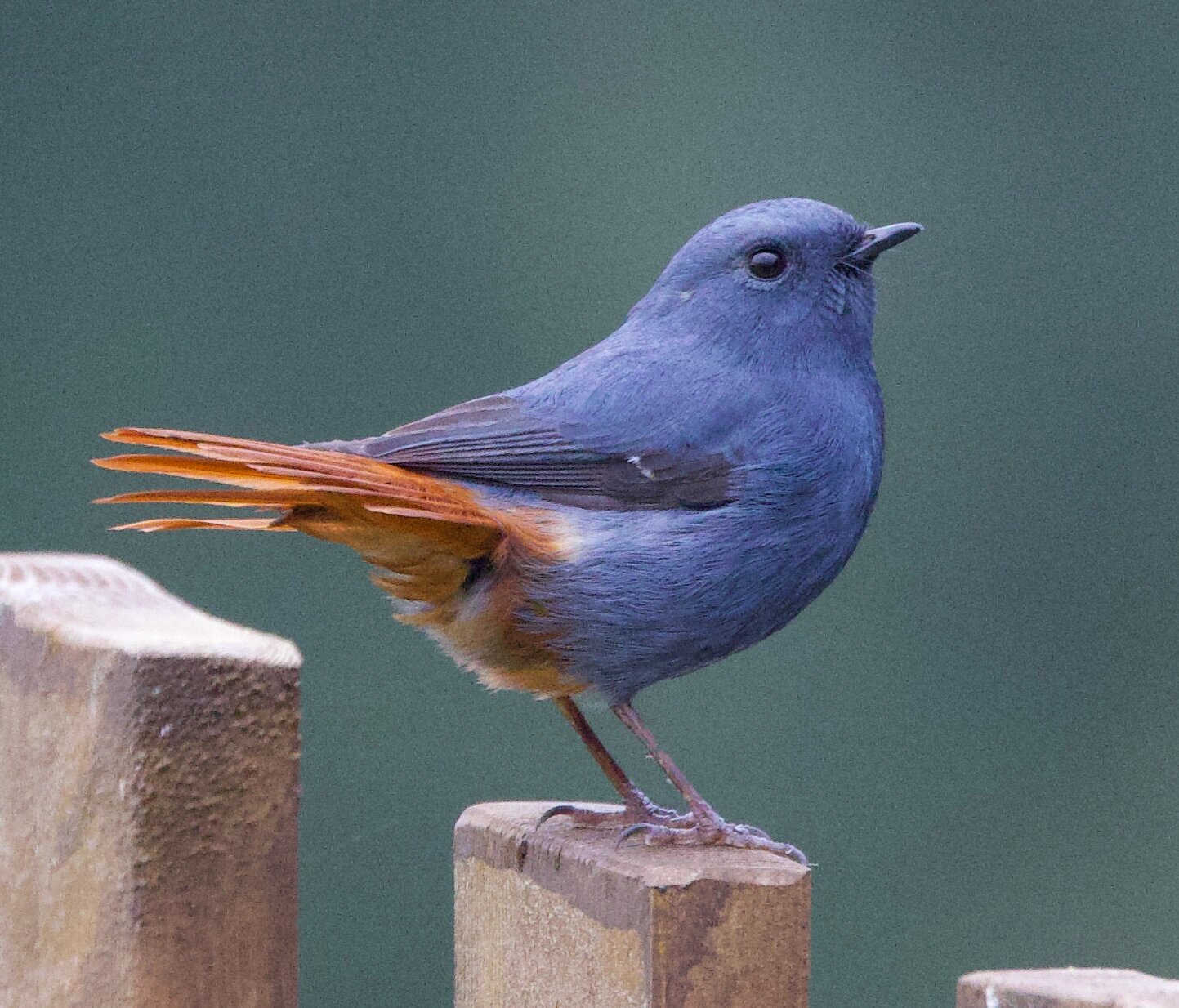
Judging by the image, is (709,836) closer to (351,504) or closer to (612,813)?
(612,813)

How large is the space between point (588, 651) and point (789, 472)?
0.39m

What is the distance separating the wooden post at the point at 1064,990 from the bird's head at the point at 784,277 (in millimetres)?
1167

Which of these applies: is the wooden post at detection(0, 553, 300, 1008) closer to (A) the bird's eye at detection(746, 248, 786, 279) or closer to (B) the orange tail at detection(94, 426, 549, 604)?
(B) the orange tail at detection(94, 426, 549, 604)

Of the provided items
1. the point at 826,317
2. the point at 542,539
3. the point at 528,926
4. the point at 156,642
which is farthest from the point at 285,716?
the point at 826,317

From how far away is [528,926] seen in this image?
1.88 metres

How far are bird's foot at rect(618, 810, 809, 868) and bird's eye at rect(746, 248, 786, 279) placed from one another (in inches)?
32.0

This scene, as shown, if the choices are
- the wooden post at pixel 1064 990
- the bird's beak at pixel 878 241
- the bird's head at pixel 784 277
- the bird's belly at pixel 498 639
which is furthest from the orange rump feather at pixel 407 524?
the wooden post at pixel 1064 990

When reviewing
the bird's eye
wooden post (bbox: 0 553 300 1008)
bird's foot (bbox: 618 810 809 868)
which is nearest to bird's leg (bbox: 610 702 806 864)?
bird's foot (bbox: 618 810 809 868)

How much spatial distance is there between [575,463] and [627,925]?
2.86 feet

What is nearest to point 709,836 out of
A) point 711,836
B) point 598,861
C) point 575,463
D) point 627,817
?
point 711,836

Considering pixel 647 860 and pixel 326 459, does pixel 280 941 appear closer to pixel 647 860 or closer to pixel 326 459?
pixel 647 860

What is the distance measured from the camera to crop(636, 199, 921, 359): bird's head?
2434 millimetres

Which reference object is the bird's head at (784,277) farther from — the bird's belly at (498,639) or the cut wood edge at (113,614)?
the cut wood edge at (113,614)

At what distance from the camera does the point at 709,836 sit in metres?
2.21
